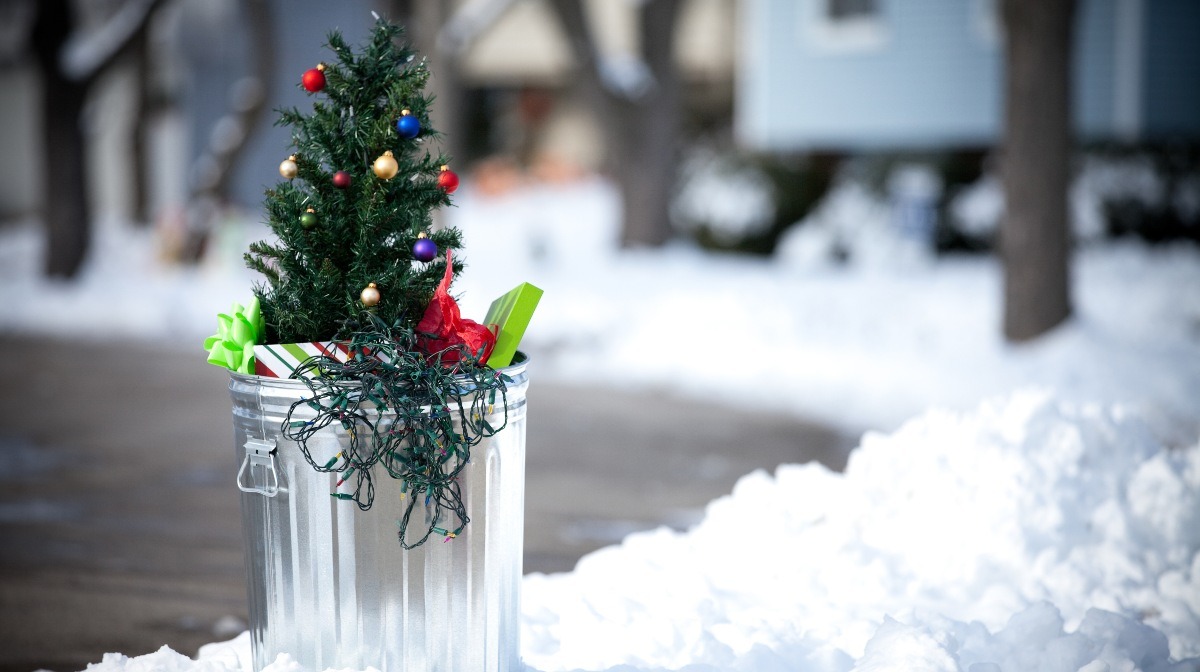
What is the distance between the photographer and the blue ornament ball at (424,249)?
314 cm

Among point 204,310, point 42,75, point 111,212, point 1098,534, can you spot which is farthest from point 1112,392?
point 111,212

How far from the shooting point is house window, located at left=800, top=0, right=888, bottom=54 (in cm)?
1677

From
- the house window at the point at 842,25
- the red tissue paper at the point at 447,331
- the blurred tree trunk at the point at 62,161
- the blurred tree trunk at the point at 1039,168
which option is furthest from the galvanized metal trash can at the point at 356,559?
the house window at the point at 842,25

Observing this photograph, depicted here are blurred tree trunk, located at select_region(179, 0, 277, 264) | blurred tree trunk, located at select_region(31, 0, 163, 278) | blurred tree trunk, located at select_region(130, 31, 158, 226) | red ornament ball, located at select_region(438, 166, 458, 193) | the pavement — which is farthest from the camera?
blurred tree trunk, located at select_region(130, 31, 158, 226)

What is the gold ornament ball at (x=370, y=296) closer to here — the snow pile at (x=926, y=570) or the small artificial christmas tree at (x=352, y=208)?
the small artificial christmas tree at (x=352, y=208)

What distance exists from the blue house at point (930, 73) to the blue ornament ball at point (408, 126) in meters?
12.5

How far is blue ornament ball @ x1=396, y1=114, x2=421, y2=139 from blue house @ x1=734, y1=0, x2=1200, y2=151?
1247cm

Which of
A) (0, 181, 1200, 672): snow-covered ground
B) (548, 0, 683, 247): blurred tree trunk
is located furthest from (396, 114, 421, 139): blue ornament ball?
(548, 0, 683, 247): blurred tree trunk

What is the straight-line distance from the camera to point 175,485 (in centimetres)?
673

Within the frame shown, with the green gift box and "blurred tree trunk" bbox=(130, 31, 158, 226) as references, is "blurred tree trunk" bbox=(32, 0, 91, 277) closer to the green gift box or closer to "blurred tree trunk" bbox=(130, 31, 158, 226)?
"blurred tree trunk" bbox=(130, 31, 158, 226)

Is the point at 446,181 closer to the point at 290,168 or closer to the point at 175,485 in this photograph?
the point at 290,168

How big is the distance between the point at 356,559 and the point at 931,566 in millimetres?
2477

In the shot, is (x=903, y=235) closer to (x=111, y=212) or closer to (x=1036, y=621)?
(x=1036, y=621)

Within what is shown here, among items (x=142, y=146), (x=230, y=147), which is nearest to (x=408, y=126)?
(x=230, y=147)
